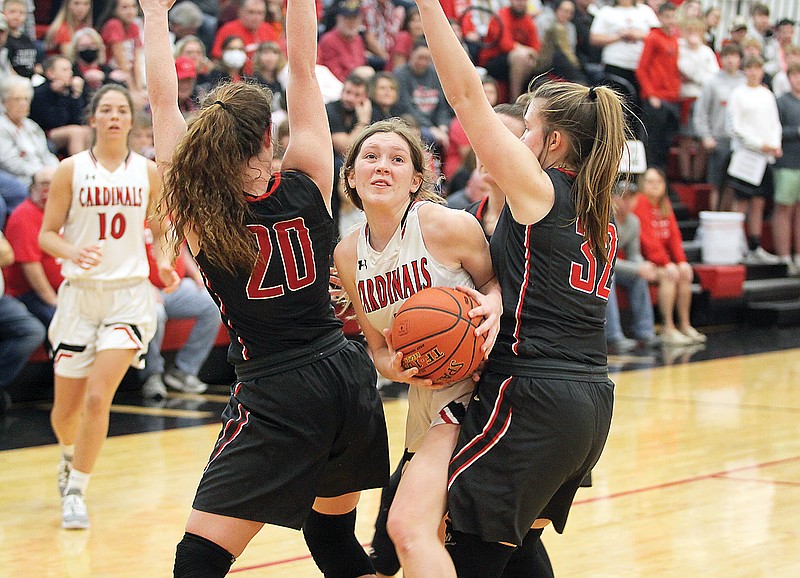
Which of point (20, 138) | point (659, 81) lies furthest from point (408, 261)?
point (659, 81)

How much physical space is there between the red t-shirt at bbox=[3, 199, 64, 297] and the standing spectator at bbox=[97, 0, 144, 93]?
238cm

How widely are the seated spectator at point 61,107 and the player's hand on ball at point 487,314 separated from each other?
652cm

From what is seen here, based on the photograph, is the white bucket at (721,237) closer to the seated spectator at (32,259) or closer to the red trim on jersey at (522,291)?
the seated spectator at (32,259)

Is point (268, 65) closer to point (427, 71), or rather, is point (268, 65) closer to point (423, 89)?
point (423, 89)

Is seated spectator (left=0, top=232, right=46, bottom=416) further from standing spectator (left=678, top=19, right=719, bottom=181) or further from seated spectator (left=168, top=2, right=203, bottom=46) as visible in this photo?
standing spectator (left=678, top=19, right=719, bottom=181)

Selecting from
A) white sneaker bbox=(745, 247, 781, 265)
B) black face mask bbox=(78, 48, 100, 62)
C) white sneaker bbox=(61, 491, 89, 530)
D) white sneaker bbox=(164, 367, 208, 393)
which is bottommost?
white sneaker bbox=(745, 247, 781, 265)

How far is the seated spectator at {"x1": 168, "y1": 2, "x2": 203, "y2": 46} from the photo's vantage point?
35.0 ft

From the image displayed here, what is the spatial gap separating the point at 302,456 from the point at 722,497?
3008mm

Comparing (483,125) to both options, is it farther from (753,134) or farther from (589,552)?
(753,134)

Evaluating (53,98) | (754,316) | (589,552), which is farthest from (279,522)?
(754,316)

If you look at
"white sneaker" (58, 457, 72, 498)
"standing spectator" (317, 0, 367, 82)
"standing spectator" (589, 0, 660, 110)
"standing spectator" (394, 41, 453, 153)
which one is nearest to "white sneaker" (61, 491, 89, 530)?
"white sneaker" (58, 457, 72, 498)

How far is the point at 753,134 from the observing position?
1274 centimetres

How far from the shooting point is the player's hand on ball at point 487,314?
121 inches

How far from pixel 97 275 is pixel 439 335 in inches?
113
